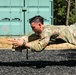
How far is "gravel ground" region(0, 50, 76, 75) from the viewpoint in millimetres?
7125

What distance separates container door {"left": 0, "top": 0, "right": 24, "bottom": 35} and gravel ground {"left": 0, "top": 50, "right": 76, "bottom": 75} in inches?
119

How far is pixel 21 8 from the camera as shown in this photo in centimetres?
1291

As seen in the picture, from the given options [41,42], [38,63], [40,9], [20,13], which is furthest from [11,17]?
[41,42]

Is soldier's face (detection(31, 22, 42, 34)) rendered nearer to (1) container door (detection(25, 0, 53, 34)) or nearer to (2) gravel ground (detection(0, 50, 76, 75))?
(2) gravel ground (detection(0, 50, 76, 75))

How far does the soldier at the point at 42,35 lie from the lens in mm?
6582

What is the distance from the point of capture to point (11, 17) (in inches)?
509

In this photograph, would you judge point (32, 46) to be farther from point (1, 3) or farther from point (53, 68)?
point (1, 3)

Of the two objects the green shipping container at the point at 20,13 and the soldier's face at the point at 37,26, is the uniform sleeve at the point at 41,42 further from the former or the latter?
the green shipping container at the point at 20,13

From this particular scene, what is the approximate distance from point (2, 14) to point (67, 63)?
211 inches

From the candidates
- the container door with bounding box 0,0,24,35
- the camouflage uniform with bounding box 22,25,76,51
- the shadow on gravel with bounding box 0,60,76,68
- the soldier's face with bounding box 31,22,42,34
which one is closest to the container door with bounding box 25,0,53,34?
the container door with bounding box 0,0,24,35

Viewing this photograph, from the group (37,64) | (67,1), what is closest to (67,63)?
(37,64)

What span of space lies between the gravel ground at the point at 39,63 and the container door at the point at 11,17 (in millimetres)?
3019

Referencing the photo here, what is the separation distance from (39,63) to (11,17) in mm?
5253

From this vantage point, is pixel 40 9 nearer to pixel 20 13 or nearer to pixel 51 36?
pixel 20 13
